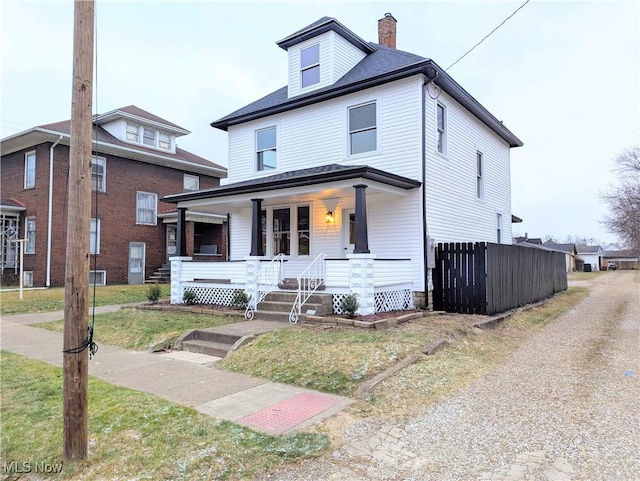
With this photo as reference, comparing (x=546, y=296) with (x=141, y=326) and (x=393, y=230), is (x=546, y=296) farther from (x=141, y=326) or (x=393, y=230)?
(x=141, y=326)

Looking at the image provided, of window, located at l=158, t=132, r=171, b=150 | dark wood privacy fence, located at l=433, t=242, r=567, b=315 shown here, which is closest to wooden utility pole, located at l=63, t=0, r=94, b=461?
dark wood privacy fence, located at l=433, t=242, r=567, b=315

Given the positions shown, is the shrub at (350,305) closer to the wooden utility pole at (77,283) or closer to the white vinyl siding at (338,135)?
the white vinyl siding at (338,135)

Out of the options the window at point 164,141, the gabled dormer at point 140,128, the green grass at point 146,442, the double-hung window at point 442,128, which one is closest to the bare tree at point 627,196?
the double-hung window at point 442,128

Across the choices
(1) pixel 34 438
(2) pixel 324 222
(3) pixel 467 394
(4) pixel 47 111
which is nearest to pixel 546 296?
(2) pixel 324 222

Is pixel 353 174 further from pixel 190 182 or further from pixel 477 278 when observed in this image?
pixel 190 182

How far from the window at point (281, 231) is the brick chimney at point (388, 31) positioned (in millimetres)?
7398

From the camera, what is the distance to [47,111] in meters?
26.3

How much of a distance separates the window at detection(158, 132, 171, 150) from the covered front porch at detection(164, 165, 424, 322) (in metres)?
11.7

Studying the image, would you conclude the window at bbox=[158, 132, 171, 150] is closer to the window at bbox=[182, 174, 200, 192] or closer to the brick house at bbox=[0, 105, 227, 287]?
the brick house at bbox=[0, 105, 227, 287]

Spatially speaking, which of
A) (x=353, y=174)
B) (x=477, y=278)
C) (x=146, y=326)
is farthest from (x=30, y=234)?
(x=477, y=278)

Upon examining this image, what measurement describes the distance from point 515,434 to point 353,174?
632cm

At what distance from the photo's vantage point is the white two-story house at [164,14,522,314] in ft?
33.7

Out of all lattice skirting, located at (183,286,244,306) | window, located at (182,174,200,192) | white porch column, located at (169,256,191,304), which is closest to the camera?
lattice skirting, located at (183,286,244,306)

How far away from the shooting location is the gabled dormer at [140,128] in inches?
863
